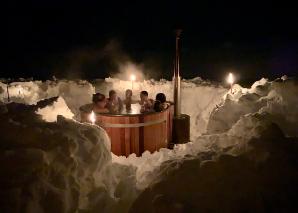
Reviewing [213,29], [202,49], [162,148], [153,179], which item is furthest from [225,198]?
[213,29]

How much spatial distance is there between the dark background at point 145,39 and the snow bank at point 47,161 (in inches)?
509

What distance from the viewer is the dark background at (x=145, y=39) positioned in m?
20.0

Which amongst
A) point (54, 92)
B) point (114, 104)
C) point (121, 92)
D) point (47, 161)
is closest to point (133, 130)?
point (114, 104)

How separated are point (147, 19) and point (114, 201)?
22.8 metres

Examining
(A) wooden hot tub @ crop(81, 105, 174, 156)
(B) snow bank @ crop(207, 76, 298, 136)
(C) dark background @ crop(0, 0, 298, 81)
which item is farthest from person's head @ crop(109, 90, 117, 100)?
(C) dark background @ crop(0, 0, 298, 81)

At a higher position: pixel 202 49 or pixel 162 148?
pixel 202 49

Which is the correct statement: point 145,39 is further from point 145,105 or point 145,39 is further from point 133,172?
point 133,172

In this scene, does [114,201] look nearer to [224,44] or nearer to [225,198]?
[225,198]

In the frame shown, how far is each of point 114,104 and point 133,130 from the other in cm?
104

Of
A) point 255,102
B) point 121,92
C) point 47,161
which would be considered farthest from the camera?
point 121,92

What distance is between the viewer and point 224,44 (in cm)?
2275

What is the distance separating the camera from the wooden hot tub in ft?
23.3

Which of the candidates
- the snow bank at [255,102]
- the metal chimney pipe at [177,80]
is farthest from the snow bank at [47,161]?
the snow bank at [255,102]

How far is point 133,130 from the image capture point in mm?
7184
